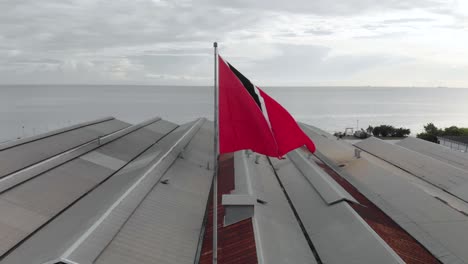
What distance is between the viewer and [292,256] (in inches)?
624

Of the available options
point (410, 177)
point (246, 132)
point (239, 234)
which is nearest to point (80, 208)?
point (239, 234)

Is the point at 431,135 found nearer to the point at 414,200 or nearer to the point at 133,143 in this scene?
the point at 414,200

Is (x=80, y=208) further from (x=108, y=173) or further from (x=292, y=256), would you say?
(x=292, y=256)

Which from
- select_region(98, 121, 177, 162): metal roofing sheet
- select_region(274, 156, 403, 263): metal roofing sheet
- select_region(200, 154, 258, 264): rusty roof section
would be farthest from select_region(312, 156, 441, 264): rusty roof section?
select_region(98, 121, 177, 162): metal roofing sheet

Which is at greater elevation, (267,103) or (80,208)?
(267,103)

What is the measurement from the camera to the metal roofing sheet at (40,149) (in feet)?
87.1

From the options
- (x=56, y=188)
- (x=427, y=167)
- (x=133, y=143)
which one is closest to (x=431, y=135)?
(x=427, y=167)

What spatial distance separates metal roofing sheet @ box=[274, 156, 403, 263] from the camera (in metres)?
15.8

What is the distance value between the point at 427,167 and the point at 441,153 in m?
9.35

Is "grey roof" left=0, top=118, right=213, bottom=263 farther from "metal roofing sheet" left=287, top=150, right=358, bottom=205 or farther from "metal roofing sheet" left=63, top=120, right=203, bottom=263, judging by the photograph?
"metal roofing sheet" left=287, top=150, right=358, bottom=205

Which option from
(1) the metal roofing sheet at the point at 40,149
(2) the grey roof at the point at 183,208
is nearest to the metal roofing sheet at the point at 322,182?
(2) the grey roof at the point at 183,208

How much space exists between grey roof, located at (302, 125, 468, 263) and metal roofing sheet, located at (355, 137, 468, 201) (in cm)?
10

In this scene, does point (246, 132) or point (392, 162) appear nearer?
point (246, 132)

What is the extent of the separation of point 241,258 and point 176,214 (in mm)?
5743
